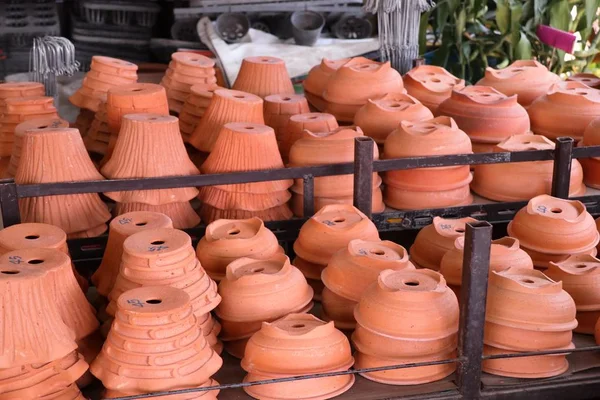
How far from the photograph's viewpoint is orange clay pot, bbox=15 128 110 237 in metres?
1.92

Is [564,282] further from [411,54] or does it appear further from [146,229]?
[411,54]

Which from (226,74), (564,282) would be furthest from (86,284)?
(226,74)

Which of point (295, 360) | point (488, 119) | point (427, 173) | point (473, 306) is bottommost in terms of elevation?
point (295, 360)

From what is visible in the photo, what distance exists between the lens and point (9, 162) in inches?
86.6

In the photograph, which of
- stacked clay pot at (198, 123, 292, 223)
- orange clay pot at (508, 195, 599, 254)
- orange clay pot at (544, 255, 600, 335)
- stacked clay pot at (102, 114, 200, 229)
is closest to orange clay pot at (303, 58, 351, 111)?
stacked clay pot at (198, 123, 292, 223)

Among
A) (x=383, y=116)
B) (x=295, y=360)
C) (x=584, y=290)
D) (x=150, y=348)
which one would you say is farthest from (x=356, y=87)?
(x=150, y=348)

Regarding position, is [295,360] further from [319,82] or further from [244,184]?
[319,82]

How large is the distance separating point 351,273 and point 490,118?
2.92 feet

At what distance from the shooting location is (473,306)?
151 cm

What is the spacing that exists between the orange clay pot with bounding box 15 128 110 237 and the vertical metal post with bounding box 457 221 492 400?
0.99m

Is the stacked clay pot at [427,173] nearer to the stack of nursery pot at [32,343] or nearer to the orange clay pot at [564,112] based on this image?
the orange clay pot at [564,112]

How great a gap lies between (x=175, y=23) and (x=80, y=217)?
269 cm

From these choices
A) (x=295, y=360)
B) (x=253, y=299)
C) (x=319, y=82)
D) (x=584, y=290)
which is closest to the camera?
(x=295, y=360)

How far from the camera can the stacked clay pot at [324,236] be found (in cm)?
186
